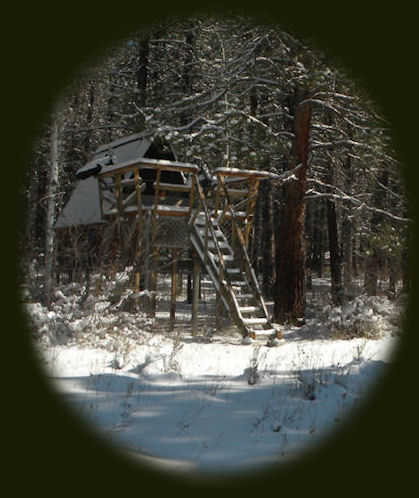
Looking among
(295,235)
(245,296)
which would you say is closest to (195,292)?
(245,296)

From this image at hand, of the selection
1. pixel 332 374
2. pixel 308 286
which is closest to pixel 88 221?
pixel 332 374

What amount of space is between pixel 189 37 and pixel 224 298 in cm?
1235

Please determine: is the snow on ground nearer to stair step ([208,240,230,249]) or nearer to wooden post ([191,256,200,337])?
wooden post ([191,256,200,337])

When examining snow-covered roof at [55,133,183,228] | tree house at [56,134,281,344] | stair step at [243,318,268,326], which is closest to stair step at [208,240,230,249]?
tree house at [56,134,281,344]

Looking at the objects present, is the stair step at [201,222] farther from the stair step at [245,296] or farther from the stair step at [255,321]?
the stair step at [255,321]

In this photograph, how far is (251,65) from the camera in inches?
511

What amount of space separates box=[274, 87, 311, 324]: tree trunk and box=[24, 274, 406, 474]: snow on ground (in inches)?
113

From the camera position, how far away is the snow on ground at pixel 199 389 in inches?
175

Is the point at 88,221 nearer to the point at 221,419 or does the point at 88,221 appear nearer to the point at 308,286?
the point at 221,419

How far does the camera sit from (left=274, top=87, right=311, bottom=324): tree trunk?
12.8 m

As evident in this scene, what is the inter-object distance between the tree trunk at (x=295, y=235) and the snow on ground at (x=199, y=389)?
2.88 metres

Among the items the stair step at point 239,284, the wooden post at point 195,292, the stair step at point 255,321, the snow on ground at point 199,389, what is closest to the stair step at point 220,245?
the wooden post at point 195,292

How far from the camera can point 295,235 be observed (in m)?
12.9

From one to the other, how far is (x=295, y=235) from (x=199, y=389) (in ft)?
24.9
